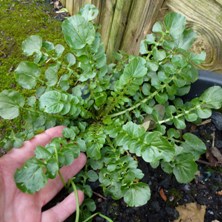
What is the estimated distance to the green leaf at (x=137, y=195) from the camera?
1090 mm

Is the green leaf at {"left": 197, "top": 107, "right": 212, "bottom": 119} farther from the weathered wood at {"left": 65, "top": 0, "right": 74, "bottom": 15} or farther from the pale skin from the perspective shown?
the weathered wood at {"left": 65, "top": 0, "right": 74, "bottom": 15}

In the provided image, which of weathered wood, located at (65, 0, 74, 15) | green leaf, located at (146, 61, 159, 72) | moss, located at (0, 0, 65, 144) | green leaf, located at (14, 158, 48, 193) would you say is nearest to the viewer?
green leaf, located at (14, 158, 48, 193)

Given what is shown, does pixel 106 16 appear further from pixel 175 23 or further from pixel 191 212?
pixel 191 212

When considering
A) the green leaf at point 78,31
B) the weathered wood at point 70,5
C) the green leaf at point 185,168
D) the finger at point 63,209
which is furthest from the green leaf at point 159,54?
the weathered wood at point 70,5

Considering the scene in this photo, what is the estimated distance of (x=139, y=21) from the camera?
1359 millimetres

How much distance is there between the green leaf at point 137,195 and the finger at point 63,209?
0.20 metres

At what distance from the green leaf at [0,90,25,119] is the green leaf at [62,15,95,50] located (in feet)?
0.90

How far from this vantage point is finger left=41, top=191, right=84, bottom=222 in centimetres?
122

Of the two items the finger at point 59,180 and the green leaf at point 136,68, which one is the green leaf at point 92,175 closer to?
the finger at point 59,180

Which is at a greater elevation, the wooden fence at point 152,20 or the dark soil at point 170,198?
the wooden fence at point 152,20

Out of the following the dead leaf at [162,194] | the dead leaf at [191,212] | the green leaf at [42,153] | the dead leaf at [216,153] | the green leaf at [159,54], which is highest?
the green leaf at [159,54]

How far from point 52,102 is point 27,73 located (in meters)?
0.18

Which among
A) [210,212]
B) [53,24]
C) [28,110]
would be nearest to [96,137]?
[28,110]

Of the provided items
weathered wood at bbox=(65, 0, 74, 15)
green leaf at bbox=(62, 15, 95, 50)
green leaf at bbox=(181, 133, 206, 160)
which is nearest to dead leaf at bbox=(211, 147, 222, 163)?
green leaf at bbox=(181, 133, 206, 160)
